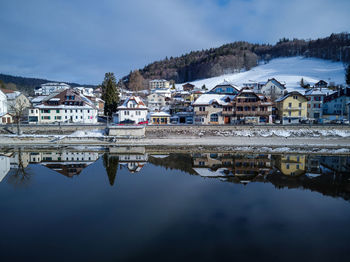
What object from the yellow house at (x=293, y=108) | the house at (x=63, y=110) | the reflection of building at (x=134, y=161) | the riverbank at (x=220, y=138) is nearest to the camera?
the reflection of building at (x=134, y=161)

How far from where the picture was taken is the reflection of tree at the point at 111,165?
22.1m

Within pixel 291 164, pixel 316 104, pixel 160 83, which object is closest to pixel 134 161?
pixel 291 164

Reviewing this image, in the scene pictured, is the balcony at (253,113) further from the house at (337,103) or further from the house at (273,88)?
the house at (273,88)

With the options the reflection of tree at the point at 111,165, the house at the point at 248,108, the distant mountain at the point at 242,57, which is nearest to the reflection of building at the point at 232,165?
the reflection of tree at the point at 111,165

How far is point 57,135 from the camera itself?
4341 cm

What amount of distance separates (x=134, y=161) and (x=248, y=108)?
32611mm

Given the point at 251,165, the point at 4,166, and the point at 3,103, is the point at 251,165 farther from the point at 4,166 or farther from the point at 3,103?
the point at 3,103

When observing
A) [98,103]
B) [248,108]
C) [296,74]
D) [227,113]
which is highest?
[296,74]

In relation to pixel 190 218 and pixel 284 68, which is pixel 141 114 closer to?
pixel 190 218

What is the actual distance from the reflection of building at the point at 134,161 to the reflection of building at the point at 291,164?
17.1 meters

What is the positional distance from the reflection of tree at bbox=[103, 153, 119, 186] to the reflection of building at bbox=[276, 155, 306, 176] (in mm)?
18995

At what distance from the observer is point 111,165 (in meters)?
26.5

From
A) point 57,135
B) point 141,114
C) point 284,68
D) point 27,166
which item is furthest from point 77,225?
point 284,68

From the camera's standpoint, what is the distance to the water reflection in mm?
21203
